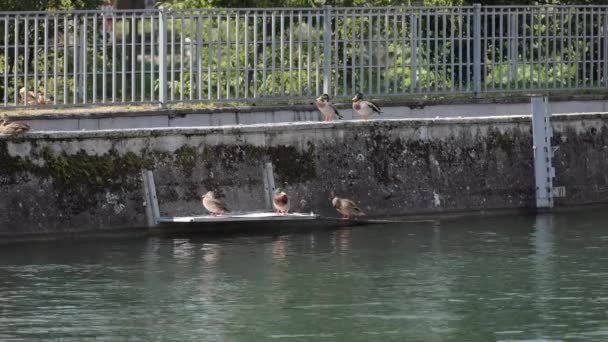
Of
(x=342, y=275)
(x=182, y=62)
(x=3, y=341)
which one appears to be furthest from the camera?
(x=182, y=62)

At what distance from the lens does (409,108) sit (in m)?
25.0

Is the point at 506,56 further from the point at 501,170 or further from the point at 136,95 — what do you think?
the point at 136,95

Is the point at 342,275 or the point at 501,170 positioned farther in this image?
the point at 501,170

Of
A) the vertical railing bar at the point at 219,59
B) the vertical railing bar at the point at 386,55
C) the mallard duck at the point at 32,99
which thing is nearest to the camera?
the mallard duck at the point at 32,99

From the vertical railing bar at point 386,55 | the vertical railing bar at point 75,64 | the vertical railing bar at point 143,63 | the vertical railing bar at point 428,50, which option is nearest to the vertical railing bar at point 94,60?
the vertical railing bar at point 75,64

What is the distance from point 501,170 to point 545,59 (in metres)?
3.34

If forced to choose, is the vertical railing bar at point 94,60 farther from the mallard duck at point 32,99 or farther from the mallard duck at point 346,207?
the mallard duck at point 346,207

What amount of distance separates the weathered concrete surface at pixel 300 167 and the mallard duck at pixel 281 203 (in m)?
0.69

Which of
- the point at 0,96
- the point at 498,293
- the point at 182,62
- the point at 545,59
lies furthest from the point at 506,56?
the point at 498,293

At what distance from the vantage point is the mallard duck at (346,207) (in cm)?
2159

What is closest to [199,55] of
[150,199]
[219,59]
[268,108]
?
[219,59]

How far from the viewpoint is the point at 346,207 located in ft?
70.9

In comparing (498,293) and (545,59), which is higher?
(545,59)

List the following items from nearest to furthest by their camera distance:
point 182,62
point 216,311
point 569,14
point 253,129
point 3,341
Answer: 1. point 3,341
2. point 216,311
3. point 253,129
4. point 182,62
5. point 569,14
